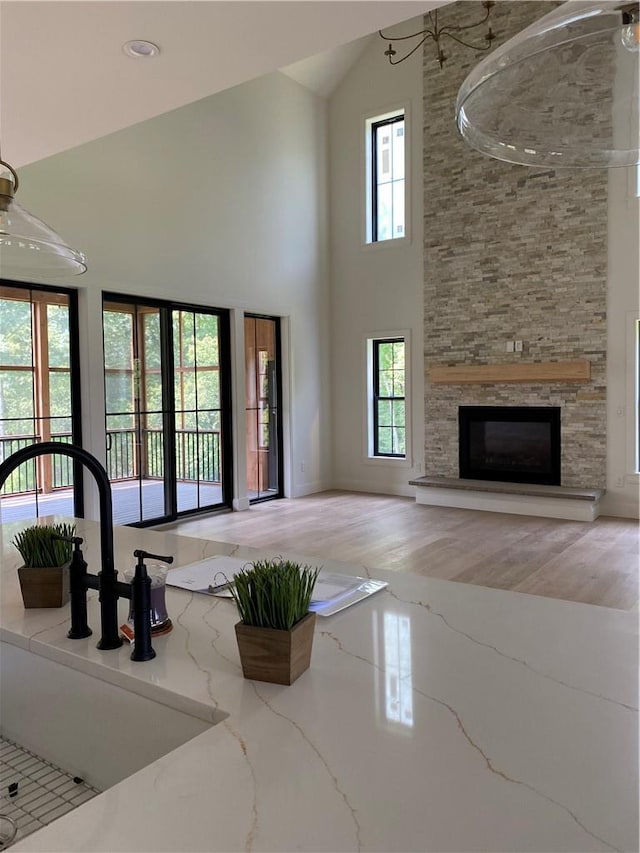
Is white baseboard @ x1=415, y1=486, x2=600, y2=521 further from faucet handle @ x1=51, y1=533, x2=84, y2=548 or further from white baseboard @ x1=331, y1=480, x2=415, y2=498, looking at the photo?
faucet handle @ x1=51, y1=533, x2=84, y2=548

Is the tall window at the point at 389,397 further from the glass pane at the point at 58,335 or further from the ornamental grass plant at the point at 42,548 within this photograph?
the ornamental grass plant at the point at 42,548

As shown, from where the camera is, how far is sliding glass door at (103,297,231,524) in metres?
6.11

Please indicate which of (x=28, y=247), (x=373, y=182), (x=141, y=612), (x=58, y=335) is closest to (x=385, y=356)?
(x=373, y=182)

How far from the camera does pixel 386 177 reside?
8422 millimetres

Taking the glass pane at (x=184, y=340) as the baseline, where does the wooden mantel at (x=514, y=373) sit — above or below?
below

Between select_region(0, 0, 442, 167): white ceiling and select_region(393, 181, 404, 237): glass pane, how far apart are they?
5.74 m

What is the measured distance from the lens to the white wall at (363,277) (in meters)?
8.09

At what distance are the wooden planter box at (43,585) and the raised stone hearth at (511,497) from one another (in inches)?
237

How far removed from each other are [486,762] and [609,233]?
6.92 m

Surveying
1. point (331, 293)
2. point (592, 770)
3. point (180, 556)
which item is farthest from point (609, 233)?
point (592, 770)

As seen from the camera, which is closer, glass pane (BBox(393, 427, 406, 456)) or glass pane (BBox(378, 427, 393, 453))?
glass pane (BBox(393, 427, 406, 456))

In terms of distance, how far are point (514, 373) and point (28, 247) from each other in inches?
246

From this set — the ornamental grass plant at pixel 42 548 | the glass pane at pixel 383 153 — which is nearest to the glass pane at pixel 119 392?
the glass pane at pixel 383 153

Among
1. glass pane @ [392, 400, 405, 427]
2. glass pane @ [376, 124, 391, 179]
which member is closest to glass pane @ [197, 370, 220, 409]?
glass pane @ [392, 400, 405, 427]
